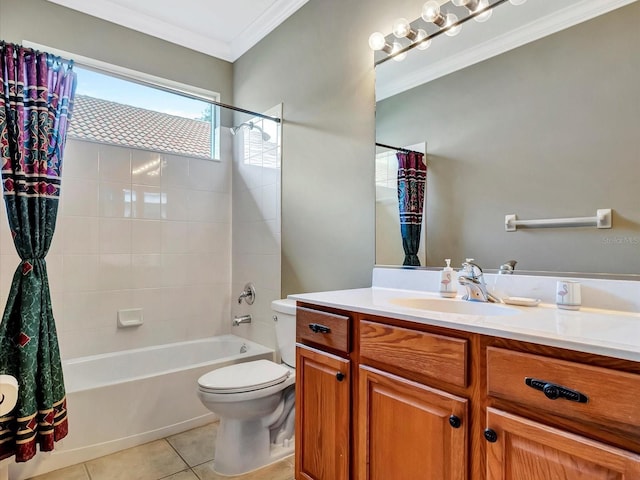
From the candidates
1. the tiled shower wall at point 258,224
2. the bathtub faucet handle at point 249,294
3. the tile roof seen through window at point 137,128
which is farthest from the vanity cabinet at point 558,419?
the tile roof seen through window at point 137,128

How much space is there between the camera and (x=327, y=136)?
7.19ft

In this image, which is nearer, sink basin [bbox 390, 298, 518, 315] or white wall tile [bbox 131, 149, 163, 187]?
sink basin [bbox 390, 298, 518, 315]

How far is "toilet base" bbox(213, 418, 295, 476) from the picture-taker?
1.85 m

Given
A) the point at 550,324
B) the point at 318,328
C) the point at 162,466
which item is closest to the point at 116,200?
the point at 162,466

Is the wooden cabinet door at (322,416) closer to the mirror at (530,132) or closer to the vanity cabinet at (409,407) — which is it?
the vanity cabinet at (409,407)

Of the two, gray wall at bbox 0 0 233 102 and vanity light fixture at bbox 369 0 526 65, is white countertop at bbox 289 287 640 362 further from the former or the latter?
gray wall at bbox 0 0 233 102

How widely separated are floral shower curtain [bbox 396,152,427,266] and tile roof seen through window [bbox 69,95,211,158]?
1.80 meters

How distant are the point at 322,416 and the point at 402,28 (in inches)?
65.7

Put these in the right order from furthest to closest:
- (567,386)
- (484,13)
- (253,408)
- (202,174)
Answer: (202,174)
(253,408)
(484,13)
(567,386)

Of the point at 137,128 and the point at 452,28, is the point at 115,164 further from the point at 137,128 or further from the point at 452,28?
the point at 452,28

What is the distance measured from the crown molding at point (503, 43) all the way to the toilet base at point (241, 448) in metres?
1.74

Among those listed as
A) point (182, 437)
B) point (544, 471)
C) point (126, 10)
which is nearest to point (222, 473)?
point (182, 437)

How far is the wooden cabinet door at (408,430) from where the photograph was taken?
1.00m

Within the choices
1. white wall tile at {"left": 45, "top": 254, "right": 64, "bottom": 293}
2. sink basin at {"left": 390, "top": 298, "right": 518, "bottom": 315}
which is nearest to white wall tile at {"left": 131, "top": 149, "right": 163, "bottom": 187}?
white wall tile at {"left": 45, "top": 254, "right": 64, "bottom": 293}
